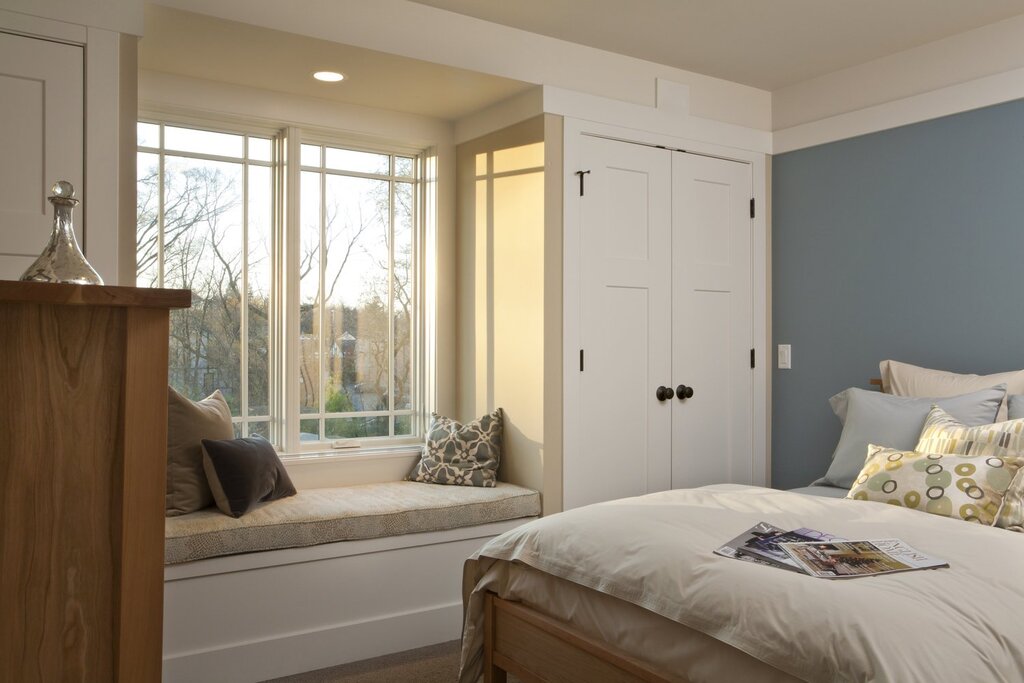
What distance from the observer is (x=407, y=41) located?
326cm

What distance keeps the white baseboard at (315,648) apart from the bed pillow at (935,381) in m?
2.11

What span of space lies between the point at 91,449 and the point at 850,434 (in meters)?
2.96

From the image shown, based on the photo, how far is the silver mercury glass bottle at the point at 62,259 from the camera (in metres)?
1.16

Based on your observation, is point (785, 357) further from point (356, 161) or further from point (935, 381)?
point (356, 161)

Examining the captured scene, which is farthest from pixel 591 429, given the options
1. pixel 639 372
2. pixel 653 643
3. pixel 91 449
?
pixel 91 449

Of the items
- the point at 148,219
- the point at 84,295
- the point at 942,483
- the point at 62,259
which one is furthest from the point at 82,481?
the point at 148,219

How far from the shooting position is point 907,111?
3771 mm

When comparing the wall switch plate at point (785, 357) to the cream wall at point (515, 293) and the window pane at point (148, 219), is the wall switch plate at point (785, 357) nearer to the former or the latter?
the cream wall at point (515, 293)

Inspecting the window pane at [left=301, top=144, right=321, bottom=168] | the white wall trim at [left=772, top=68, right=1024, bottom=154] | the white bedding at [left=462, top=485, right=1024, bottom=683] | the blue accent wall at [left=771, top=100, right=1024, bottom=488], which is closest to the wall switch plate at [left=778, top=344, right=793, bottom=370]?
the blue accent wall at [left=771, top=100, right=1024, bottom=488]

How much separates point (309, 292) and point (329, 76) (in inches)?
38.8

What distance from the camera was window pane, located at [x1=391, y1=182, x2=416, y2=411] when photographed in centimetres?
413

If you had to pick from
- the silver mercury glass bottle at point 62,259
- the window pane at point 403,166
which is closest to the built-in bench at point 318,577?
the window pane at point 403,166

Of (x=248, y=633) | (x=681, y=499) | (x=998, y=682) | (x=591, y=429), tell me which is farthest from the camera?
(x=591, y=429)

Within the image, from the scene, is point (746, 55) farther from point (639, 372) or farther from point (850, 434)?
point (850, 434)
